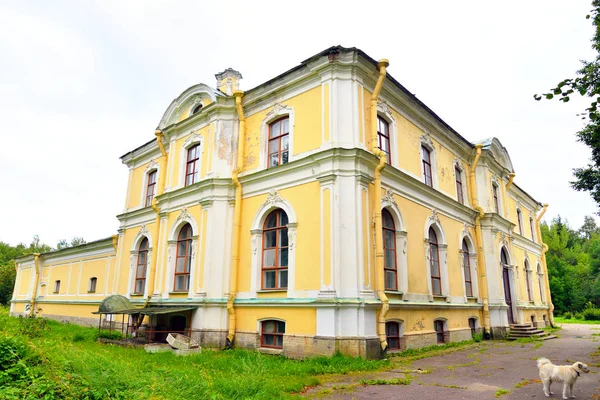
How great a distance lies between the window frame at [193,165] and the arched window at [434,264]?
916 centimetres

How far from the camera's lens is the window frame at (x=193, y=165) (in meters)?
15.8

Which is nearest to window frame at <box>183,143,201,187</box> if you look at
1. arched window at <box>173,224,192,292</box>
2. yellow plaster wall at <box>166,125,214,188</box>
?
yellow plaster wall at <box>166,125,214,188</box>

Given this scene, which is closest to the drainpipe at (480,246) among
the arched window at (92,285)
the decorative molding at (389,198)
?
the decorative molding at (389,198)

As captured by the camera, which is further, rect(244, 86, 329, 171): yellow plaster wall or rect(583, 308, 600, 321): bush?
rect(583, 308, 600, 321): bush

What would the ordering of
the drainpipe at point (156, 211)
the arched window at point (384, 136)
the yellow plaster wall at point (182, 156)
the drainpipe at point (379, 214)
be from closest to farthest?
the drainpipe at point (379, 214) < the arched window at point (384, 136) < the yellow plaster wall at point (182, 156) < the drainpipe at point (156, 211)

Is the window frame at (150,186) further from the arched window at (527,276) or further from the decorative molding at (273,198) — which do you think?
the arched window at (527,276)

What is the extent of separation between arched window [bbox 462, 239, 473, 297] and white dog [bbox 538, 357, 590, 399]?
9.99m

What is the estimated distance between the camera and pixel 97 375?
5457mm

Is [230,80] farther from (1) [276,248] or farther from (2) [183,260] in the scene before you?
(1) [276,248]

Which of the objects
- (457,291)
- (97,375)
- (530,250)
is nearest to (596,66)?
(97,375)

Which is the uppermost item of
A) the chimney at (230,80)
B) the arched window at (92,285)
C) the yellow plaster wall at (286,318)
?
the chimney at (230,80)

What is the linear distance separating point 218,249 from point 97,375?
7.97 meters

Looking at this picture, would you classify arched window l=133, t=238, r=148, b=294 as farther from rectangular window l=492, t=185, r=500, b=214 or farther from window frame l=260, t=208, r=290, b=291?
rectangular window l=492, t=185, r=500, b=214

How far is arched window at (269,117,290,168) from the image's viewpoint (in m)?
13.2
